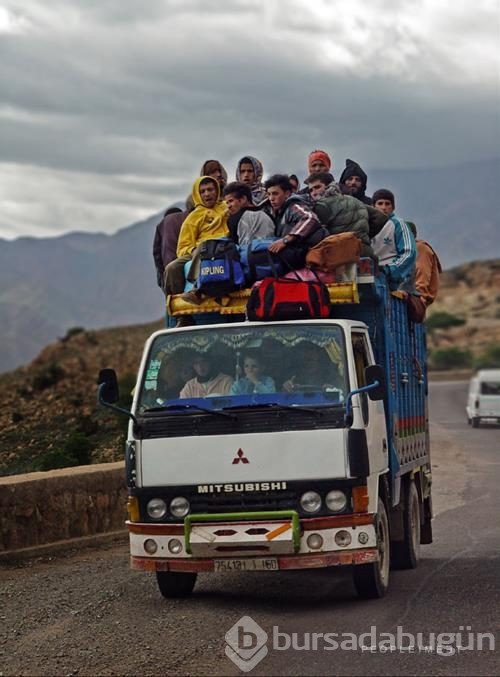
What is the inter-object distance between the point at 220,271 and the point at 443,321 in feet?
317

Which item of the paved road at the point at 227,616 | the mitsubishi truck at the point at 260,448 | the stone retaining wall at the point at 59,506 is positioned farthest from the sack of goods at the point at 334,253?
the stone retaining wall at the point at 59,506

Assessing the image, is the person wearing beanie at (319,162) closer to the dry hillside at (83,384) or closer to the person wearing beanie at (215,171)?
the person wearing beanie at (215,171)

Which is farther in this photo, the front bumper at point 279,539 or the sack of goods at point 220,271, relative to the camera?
the sack of goods at point 220,271

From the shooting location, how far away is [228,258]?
11.0 meters

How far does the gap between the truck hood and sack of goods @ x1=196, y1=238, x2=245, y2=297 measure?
4.80 feet

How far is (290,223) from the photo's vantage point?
11352mm

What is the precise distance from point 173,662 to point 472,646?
1872 mm

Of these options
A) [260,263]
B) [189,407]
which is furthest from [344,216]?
[189,407]

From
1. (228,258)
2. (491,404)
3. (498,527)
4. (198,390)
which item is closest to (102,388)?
(198,390)

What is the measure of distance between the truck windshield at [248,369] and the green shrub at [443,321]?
94.2 meters

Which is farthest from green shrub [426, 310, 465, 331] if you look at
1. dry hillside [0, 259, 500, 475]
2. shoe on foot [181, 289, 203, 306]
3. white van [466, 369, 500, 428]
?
shoe on foot [181, 289, 203, 306]

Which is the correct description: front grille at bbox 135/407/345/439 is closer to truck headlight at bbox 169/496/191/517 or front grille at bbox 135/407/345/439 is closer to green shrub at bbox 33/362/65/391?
truck headlight at bbox 169/496/191/517

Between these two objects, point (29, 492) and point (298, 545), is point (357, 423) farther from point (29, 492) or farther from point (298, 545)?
point (29, 492)

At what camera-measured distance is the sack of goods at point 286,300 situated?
10609 millimetres
